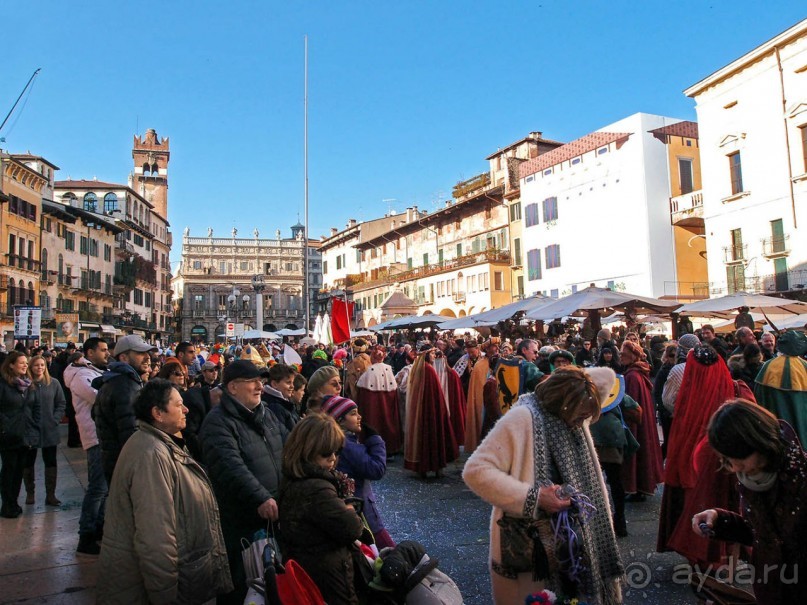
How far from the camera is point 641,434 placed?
6.41 m

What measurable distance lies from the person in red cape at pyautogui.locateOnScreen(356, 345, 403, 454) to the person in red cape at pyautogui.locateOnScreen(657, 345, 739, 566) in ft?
17.0

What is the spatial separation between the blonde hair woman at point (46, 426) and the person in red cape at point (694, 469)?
19.9 ft

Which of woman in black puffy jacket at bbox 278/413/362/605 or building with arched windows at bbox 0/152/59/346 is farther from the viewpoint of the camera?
building with arched windows at bbox 0/152/59/346

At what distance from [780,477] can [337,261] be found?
62399 mm

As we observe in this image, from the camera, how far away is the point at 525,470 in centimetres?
294

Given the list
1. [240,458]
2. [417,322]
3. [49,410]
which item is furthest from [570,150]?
[240,458]

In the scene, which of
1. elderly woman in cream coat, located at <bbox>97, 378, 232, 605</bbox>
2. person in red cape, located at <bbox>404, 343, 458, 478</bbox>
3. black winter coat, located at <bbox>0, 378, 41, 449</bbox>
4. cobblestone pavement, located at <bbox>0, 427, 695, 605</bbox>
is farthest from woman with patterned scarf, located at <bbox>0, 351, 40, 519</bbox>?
elderly woman in cream coat, located at <bbox>97, 378, 232, 605</bbox>

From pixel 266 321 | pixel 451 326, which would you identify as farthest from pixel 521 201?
pixel 266 321

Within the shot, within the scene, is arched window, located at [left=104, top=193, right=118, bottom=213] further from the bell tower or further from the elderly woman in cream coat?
the elderly woman in cream coat

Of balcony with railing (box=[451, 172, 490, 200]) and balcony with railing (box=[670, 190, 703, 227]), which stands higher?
balcony with railing (box=[451, 172, 490, 200])

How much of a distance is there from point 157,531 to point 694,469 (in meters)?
3.19

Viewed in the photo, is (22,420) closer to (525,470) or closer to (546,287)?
(525,470)

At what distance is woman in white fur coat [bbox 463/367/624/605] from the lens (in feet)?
9.47

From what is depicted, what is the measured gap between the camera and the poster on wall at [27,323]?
16.7 m
